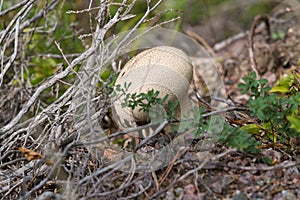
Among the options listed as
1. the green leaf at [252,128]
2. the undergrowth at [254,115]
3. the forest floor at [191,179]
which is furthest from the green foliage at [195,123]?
the green leaf at [252,128]

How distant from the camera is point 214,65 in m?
3.80

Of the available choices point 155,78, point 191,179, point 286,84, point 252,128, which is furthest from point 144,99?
point 286,84

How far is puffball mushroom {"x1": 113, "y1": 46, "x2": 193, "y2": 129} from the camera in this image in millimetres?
2205

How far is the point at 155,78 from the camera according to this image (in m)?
2.22

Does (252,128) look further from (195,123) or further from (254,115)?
(195,123)

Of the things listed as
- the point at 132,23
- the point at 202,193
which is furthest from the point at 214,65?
the point at 202,193

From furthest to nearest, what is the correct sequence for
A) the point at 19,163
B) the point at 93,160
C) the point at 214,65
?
the point at 214,65 < the point at 19,163 < the point at 93,160

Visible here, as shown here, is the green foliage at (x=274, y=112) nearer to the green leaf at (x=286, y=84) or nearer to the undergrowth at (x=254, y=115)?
the undergrowth at (x=254, y=115)

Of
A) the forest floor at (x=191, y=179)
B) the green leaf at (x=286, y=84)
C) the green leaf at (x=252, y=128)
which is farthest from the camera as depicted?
the green leaf at (x=286, y=84)

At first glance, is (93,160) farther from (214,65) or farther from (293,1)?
(293,1)

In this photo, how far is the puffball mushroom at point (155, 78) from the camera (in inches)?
86.8

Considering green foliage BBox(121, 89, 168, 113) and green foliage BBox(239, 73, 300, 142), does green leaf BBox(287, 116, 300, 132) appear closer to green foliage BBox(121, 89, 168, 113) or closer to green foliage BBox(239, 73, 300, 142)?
green foliage BBox(239, 73, 300, 142)

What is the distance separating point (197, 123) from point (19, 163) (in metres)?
0.82

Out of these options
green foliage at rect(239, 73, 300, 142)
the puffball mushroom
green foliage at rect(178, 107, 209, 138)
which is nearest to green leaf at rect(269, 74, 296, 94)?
green foliage at rect(239, 73, 300, 142)
